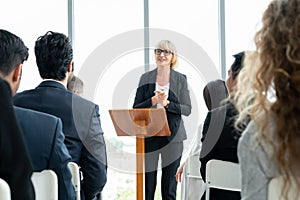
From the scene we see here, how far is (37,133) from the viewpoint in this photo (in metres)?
2.35

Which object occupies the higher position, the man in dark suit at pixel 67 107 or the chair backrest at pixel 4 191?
the man in dark suit at pixel 67 107

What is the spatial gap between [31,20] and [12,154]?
6118mm

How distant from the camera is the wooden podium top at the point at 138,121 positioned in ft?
14.2

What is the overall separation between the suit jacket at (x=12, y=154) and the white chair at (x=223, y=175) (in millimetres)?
1318

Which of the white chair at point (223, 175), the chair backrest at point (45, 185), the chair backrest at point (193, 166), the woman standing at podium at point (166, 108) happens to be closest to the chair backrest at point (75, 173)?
the chair backrest at point (45, 185)

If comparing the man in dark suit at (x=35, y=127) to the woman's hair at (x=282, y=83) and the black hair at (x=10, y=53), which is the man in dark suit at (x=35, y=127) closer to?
the black hair at (x=10, y=53)

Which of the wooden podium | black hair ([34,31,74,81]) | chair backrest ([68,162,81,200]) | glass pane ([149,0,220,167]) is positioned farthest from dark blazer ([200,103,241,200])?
glass pane ([149,0,220,167])

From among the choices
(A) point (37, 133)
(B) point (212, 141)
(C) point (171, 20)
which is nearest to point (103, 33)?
(C) point (171, 20)

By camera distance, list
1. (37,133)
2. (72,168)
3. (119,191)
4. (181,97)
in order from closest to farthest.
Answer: (37,133)
(72,168)
(181,97)
(119,191)

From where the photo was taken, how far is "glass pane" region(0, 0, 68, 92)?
7.36 metres

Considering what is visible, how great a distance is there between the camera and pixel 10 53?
2.41 m

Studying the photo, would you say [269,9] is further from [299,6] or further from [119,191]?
[119,191]

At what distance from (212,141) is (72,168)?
30.2 inches

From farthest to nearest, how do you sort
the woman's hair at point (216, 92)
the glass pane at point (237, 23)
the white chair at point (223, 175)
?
the glass pane at point (237, 23) → the woman's hair at point (216, 92) → the white chair at point (223, 175)
